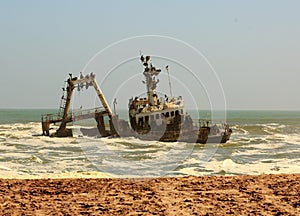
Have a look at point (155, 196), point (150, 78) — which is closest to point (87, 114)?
point (150, 78)

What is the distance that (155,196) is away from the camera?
960cm

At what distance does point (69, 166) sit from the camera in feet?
68.7

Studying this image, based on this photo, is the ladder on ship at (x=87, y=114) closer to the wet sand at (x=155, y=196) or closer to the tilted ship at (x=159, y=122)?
the tilted ship at (x=159, y=122)

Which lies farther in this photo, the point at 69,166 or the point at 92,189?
the point at 69,166

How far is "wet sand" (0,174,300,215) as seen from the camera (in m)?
8.39

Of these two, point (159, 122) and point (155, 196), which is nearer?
point (155, 196)

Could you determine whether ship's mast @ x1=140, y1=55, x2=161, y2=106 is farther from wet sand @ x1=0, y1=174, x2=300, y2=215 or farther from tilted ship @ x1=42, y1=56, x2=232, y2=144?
wet sand @ x1=0, y1=174, x2=300, y2=215

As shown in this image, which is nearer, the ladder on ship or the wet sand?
the wet sand

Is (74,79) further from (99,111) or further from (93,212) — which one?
(93,212)

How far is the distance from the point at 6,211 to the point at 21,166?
12.5 metres

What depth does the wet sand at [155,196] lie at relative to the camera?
8390mm

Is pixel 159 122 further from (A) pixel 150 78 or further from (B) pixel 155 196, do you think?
(B) pixel 155 196

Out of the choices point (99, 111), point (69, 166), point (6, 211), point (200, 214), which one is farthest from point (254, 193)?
point (99, 111)

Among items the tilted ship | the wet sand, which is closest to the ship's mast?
the tilted ship
